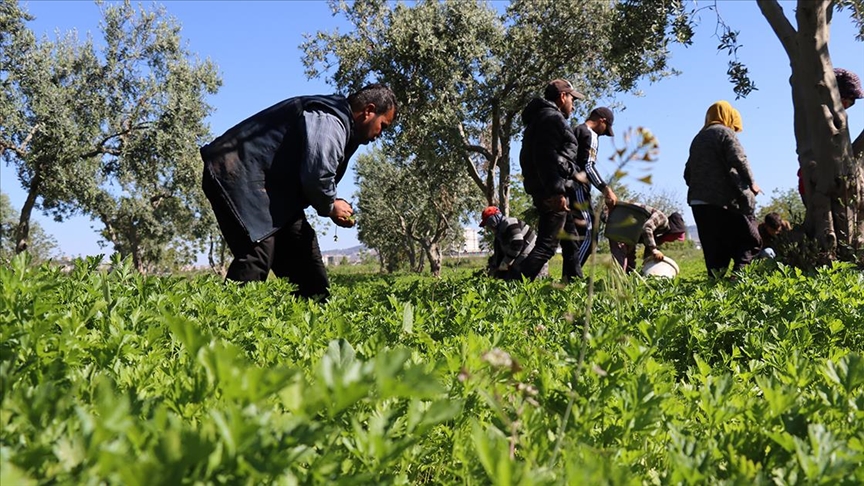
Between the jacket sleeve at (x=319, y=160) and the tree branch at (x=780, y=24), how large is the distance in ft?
18.7

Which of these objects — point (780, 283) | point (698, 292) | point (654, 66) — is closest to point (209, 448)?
point (698, 292)

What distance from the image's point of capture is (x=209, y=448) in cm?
73

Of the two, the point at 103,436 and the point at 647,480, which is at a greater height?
the point at 103,436

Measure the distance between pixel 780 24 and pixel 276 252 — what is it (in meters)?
6.36

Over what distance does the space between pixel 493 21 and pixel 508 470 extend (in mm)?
20939

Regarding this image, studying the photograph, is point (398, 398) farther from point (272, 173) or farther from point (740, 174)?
point (740, 174)

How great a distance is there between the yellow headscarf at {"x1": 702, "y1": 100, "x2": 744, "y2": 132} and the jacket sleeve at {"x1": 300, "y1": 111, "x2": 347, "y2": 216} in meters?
4.52

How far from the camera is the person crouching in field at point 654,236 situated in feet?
29.8

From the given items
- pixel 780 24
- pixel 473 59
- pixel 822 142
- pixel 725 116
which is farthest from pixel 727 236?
pixel 473 59

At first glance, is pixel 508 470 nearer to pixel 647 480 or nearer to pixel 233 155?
pixel 647 480

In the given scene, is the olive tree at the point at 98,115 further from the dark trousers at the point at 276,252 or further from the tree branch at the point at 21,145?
the dark trousers at the point at 276,252

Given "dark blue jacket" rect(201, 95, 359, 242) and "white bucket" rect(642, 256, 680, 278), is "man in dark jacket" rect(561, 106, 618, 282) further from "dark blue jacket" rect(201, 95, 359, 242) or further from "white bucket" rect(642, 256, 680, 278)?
"dark blue jacket" rect(201, 95, 359, 242)

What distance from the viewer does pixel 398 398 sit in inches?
61.4

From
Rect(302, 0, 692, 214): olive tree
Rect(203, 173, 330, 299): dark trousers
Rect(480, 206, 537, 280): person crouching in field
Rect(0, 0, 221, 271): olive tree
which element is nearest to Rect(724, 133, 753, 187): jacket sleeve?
Rect(480, 206, 537, 280): person crouching in field
